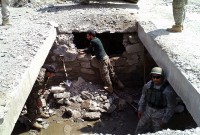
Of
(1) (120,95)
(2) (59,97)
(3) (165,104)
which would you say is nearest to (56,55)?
(2) (59,97)

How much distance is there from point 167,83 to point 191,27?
87.0 inches

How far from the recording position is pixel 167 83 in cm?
595

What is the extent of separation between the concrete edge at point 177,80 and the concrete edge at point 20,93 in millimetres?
2441

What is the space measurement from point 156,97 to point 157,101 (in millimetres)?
82

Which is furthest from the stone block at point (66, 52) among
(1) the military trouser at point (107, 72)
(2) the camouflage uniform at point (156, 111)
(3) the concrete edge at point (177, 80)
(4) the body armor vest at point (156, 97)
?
(4) the body armor vest at point (156, 97)

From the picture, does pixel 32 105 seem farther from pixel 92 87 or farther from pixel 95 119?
pixel 92 87

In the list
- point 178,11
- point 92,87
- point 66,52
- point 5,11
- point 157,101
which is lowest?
point 92,87

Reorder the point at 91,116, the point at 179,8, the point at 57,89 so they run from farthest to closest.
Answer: the point at 57,89, the point at 91,116, the point at 179,8

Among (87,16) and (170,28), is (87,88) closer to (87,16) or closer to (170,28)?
(87,16)

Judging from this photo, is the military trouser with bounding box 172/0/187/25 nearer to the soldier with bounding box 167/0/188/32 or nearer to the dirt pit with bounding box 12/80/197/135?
the soldier with bounding box 167/0/188/32

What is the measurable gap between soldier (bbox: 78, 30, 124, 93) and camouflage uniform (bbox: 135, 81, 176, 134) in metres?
2.15

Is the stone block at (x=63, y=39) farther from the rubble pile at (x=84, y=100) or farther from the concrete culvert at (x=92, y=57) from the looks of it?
the rubble pile at (x=84, y=100)

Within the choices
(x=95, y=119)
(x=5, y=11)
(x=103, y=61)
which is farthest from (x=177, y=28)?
(x=5, y=11)

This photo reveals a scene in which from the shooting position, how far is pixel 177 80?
210 inches
